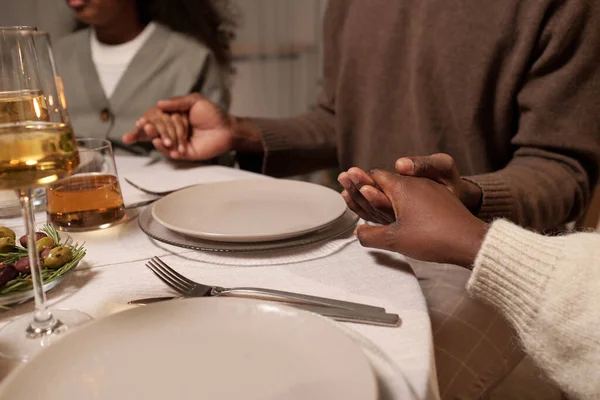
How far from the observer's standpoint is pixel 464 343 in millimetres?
790

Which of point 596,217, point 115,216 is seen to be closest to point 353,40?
point 596,217

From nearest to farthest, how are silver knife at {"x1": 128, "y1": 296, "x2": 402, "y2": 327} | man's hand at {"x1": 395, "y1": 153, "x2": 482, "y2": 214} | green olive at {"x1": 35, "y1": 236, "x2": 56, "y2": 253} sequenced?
silver knife at {"x1": 128, "y1": 296, "x2": 402, "y2": 327}, green olive at {"x1": 35, "y1": 236, "x2": 56, "y2": 253}, man's hand at {"x1": 395, "y1": 153, "x2": 482, "y2": 214}

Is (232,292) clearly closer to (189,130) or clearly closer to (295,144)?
(189,130)

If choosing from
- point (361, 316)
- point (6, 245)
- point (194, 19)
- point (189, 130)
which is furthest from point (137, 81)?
point (361, 316)

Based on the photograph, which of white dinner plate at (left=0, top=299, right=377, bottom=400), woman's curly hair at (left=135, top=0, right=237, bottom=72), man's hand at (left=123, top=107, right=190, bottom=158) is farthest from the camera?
woman's curly hair at (left=135, top=0, right=237, bottom=72)

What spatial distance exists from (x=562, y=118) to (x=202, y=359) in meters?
0.87

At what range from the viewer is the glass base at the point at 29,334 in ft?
1.47

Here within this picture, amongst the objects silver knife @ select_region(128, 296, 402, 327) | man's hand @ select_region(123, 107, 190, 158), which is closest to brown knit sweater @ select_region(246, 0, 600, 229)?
man's hand @ select_region(123, 107, 190, 158)

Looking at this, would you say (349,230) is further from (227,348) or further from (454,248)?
(227,348)

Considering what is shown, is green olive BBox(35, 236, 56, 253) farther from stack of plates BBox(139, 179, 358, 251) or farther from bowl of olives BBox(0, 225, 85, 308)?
stack of plates BBox(139, 179, 358, 251)

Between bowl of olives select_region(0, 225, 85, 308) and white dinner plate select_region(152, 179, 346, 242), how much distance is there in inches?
5.2

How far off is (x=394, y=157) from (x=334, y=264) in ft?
2.55

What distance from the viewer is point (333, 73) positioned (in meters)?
1.52

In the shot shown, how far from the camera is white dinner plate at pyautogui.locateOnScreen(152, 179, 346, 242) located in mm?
664
